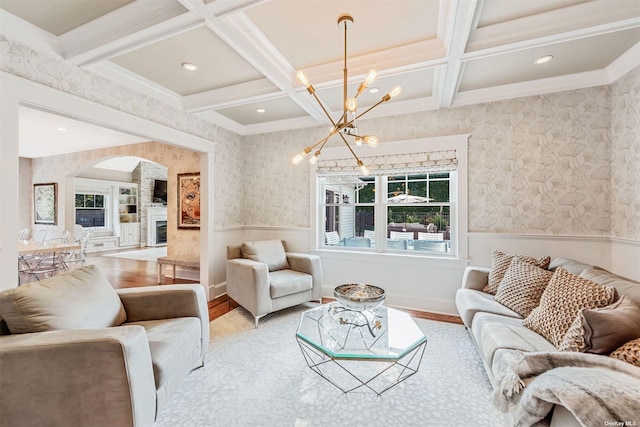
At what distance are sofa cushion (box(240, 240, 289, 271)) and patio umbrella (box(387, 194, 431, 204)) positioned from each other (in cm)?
168

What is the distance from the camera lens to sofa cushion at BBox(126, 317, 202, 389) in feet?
4.89

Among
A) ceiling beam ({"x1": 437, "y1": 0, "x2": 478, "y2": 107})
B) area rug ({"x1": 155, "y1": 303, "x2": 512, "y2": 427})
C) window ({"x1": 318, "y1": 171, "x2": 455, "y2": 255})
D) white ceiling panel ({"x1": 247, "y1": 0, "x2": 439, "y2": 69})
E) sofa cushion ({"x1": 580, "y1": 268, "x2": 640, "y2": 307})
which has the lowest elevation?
area rug ({"x1": 155, "y1": 303, "x2": 512, "y2": 427})

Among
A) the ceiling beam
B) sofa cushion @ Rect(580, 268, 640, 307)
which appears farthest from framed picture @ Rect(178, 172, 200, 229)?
sofa cushion @ Rect(580, 268, 640, 307)

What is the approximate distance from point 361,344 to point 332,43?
2.40m

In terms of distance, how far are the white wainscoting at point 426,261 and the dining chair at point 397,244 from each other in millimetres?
212

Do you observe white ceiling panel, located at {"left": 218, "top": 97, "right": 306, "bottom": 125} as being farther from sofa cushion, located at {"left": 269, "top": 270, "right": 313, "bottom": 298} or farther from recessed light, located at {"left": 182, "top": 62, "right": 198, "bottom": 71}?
sofa cushion, located at {"left": 269, "top": 270, "right": 313, "bottom": 298}

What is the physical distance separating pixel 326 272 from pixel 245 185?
198cm

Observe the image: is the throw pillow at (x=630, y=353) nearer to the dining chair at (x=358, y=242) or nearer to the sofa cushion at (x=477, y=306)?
the sofa cushion at (x=477, y=306)

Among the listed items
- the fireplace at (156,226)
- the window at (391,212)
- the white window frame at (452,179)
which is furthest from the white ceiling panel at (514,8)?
the fireplace at (156,226)

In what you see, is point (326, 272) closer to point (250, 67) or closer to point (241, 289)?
point (241, 289)

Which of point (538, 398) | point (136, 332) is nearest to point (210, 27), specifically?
point (136, 332)

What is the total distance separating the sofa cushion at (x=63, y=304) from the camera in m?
1.38

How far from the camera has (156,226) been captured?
30.4 feet

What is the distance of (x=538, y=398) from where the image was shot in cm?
105
